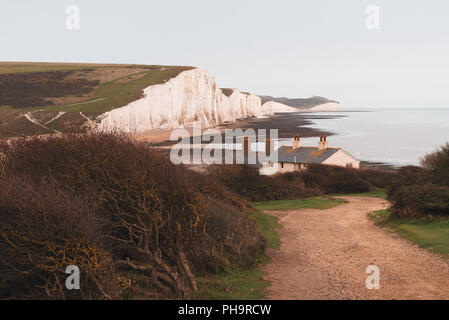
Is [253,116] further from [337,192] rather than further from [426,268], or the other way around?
[426,268]

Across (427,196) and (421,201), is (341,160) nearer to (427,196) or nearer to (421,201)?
(421,201)

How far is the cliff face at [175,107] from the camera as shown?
79438 millimetres

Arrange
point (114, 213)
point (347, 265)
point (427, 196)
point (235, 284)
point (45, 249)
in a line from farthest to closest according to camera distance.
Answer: point (427, 196)
point (347, 265)
point (235, 284)
point (114, 213)
point (45, 249)

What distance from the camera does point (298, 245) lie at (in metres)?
17.3

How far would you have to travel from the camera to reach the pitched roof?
43625 mm

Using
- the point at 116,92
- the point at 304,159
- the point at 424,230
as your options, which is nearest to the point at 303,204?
the point at 424,230

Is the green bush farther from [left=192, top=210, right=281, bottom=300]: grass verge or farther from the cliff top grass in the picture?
the cliff top grass

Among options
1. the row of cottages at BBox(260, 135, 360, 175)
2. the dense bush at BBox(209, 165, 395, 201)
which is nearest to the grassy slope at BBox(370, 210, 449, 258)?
the dense bush at BBox(209, 165, 395, 201)

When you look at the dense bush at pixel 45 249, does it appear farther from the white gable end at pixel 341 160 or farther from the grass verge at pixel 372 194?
the white gable end at pixel 341 160

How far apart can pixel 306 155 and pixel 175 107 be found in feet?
187

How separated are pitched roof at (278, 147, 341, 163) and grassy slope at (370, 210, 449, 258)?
20798 mm

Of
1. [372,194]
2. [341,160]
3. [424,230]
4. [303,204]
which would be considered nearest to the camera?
[424,230]

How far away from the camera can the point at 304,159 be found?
145 ft

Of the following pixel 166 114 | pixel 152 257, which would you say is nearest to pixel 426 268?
pixel 152 257
